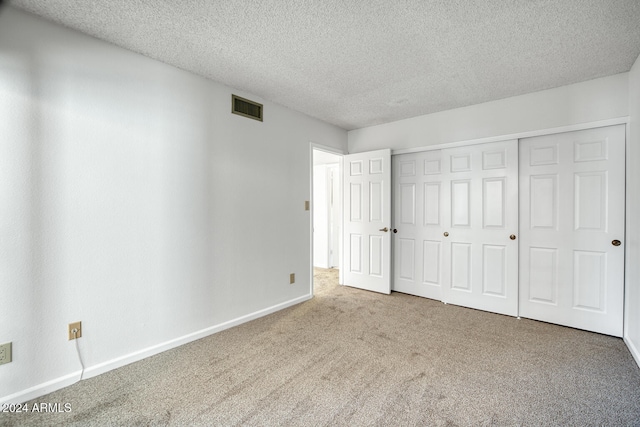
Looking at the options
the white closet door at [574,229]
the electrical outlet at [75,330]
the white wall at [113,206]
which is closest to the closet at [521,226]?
the white closet door at [574,229]

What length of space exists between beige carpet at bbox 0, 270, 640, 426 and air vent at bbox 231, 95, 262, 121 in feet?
7.22

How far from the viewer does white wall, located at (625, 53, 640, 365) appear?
232cm

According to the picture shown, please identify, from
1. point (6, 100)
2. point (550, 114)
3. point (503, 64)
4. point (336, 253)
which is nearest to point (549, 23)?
point (503, 64)

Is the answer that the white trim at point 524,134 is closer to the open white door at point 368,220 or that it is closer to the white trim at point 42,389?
the open white door at point 368,220

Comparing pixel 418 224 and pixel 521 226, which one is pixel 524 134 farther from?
pixel 418 224

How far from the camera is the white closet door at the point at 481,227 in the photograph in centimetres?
322

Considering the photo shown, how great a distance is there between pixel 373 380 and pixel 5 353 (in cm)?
230

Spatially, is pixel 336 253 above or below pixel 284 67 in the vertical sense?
below

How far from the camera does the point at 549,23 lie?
192 centimetres

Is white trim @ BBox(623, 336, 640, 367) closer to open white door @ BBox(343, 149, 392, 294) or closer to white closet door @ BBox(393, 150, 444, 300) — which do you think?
white closet door @ BBox(393, 150, 444, 300)

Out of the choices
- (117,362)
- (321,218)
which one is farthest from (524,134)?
(117,362)

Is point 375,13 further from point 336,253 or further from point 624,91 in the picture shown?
point 336,253

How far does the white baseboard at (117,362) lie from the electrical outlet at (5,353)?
0.22m

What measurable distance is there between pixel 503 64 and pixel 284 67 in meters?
1.88
